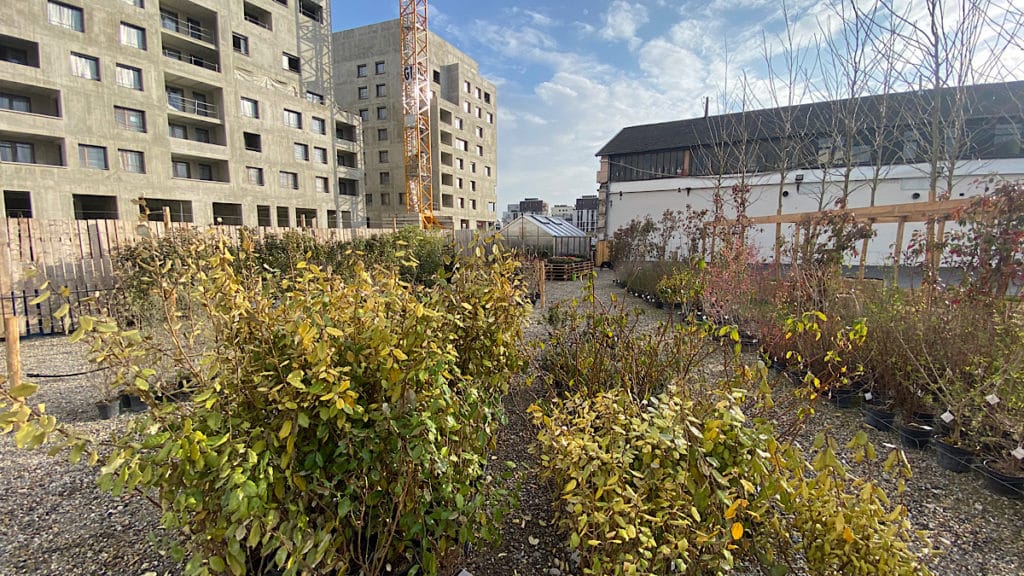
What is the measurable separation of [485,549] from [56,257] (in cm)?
1046

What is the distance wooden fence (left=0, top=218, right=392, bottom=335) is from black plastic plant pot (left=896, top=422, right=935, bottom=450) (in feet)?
31.5

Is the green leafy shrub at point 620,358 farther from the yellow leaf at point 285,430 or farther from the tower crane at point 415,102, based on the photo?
the tower crane at point 415,102

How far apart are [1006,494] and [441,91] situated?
136 feet

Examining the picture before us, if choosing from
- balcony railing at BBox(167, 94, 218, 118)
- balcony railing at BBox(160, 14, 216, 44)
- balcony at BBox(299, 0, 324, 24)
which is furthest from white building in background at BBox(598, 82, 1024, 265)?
balcony railing at BBox(160, 14, 216, 44)

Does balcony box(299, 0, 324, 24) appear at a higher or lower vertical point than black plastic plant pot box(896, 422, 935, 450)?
higher

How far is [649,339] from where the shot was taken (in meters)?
3.71

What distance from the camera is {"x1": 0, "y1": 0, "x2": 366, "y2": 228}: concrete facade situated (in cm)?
1636

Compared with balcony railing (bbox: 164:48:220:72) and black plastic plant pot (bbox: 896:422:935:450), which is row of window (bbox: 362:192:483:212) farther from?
black plastic plant pot (bbox: 896:422:935:450)

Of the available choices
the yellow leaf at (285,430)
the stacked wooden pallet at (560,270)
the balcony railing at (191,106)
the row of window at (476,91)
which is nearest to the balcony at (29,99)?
the balcony railing at (191,106)

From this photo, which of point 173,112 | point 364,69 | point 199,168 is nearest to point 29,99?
point 173,112

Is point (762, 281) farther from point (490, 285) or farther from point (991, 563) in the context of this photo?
point (490, 285)

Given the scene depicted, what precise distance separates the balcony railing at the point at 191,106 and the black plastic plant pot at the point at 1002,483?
90.4 ft

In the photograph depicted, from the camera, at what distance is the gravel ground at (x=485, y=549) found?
6.96ft

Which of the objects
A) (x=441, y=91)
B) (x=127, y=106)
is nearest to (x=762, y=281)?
(x=127, y=106)
